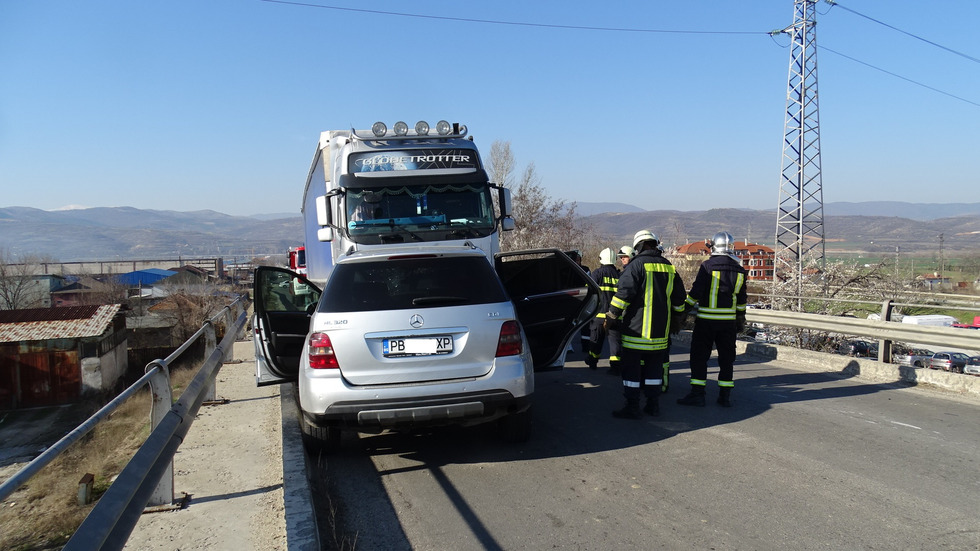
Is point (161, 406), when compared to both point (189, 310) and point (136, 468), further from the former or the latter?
point (189, 310)

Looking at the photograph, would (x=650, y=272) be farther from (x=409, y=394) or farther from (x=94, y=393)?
(x=94, y=393)

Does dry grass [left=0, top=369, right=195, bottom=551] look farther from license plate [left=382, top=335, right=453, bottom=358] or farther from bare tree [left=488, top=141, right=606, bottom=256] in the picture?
bare tree [left=488, top=141, right=606, bottom=256]

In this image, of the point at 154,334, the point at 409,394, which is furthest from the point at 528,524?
the point at 154,334

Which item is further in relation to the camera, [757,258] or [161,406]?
[757,258]

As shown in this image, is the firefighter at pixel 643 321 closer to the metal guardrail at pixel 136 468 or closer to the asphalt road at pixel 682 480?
the asphalt road at pixel 682 480

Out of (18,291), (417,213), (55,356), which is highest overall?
(417,213)

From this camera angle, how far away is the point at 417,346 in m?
4.86

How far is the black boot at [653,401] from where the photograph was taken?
21.5ft

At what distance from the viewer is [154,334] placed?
40.6 meters

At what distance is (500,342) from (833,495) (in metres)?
2.49

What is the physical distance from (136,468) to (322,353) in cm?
173

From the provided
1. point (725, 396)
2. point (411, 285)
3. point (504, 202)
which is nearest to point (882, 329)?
point (725, 396)

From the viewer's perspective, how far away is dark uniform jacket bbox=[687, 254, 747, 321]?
22.5 ft

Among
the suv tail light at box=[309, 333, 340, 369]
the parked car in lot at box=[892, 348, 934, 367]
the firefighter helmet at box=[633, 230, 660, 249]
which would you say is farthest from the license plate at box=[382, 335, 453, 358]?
the parked car in lot at box=[892, 348, 934, 367]
